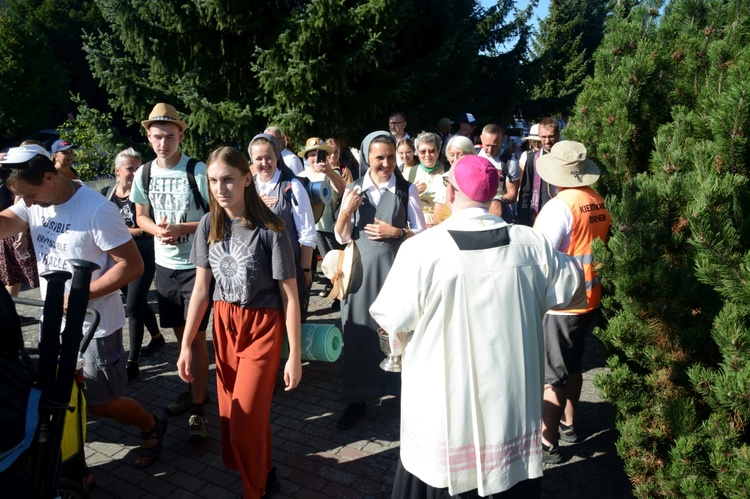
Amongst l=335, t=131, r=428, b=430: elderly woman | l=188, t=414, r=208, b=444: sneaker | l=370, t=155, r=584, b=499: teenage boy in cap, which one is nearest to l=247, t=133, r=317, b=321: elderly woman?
l=335, t=131, r=428, b=430: elderly woman

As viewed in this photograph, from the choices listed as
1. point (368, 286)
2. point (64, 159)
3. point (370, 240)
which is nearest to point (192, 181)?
point (370, 240)

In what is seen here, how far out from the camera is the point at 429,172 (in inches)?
231

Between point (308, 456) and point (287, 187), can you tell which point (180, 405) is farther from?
point (287, 187)

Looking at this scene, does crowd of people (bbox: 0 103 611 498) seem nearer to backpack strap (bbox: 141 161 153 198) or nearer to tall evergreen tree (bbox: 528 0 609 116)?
backpack strap (bbox: 141 161 153 198)

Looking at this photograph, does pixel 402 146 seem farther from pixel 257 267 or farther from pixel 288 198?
pixel 257 267

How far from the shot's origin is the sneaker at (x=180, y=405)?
4605mm

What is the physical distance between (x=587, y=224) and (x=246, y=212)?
79.3 inches

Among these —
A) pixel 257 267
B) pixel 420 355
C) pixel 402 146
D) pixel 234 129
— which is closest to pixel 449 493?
pixel 420 355

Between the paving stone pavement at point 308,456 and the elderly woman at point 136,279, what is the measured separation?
0.39 metres

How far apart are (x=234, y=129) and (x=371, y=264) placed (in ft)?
23.1

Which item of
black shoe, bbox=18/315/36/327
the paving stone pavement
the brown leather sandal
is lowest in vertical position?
the paving stone pavement

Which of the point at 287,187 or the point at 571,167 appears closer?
the point at 571,167

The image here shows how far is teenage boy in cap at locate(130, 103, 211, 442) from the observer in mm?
4328

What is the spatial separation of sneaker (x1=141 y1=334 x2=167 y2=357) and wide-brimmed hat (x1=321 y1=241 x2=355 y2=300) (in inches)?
92.7
